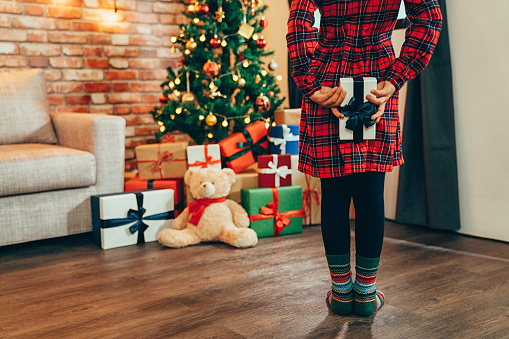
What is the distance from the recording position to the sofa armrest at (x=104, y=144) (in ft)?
8.06

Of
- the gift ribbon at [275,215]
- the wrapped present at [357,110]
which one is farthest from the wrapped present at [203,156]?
the wrapped present at [357,110]

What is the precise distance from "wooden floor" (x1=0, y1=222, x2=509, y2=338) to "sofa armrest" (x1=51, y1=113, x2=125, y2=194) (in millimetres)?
331

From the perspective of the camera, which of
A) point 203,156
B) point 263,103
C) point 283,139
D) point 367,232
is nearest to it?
point 367,232

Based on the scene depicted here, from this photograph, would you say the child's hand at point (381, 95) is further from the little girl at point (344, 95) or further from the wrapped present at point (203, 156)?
the wrapped present at point (203, 156)

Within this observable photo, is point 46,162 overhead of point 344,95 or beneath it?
beneath

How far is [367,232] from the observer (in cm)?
142

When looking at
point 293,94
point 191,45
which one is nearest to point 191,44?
point 191,45

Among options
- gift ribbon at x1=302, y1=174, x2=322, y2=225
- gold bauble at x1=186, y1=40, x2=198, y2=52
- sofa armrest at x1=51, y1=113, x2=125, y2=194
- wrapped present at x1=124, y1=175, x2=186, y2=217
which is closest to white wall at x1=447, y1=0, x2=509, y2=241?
gift ribbon at x1=302, y1=174, x2=322, y2=225

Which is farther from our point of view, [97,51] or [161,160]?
[97,51]

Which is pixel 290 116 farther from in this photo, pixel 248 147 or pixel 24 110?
pixel 24 110

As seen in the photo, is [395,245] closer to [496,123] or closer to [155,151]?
[496,123]

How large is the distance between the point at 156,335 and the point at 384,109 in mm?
884

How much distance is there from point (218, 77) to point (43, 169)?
107cm

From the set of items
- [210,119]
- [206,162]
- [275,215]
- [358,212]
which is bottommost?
[275,215]
